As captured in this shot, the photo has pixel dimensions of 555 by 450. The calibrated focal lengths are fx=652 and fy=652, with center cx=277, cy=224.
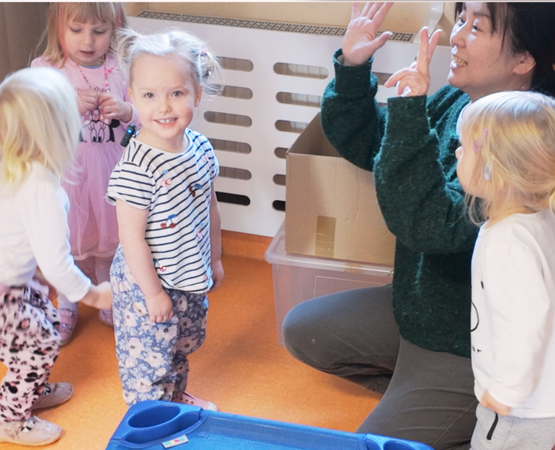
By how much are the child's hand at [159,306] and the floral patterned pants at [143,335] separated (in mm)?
24

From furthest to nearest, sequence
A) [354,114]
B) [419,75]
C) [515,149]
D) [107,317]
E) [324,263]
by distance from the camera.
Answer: [107,317]
[324,263]
[354,114]
[419,75]
[515,149]

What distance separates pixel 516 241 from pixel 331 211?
582mm

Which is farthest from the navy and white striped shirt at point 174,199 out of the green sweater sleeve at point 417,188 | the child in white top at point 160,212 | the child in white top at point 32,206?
the green sweater sleeve at point 417,188

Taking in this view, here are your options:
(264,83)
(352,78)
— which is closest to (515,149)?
(352,78)

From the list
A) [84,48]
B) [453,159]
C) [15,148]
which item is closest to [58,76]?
[15,148]

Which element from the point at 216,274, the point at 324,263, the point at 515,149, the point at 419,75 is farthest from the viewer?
the point at 324,263

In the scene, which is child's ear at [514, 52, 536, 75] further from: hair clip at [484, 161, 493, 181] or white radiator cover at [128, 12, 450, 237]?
white radiator cover at [128, 12, 450, 237]

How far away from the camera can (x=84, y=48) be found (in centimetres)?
142

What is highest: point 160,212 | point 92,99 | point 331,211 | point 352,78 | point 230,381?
point 352,78

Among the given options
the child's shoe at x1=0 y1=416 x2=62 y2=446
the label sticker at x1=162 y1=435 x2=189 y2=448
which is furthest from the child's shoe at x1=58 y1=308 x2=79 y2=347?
the label sticker at x1=162 y1=435 x2=189 y2=448

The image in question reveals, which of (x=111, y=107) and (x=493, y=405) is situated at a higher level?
(x=111, y=107)

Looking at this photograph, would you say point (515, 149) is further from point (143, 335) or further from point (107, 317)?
point (107, 317)

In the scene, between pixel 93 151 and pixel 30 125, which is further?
pixel 93 151

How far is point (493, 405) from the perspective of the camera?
0.90 meters
